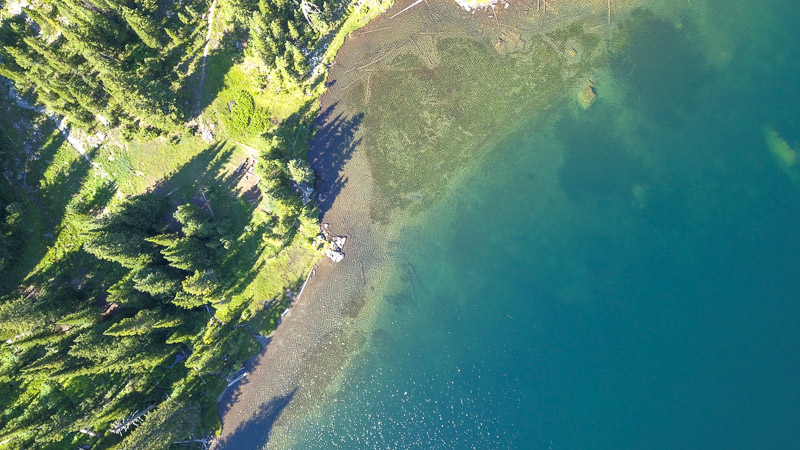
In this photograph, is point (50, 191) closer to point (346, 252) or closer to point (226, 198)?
point (226, 198)

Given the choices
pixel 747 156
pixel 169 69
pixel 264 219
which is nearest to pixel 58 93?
pixel 169 69

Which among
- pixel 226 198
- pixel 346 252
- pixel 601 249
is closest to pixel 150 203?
pixel 226 198

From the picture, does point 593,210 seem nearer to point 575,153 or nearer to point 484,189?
point 575,153

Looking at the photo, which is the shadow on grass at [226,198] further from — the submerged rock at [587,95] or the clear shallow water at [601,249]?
the submerged rock at [587,95]

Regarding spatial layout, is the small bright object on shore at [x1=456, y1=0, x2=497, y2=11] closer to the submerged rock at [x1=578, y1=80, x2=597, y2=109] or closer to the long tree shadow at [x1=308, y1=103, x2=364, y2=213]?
the submerged rock at [x1=578, y1=80, x2=597, y2=109]

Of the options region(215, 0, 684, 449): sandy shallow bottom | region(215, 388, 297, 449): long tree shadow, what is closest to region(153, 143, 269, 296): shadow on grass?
region(215, 0, 684, 449): sandy shallow bottom

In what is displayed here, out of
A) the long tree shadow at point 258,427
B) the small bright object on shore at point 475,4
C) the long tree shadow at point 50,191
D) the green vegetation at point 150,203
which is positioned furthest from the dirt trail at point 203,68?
the long tree shadow at point 258,427
